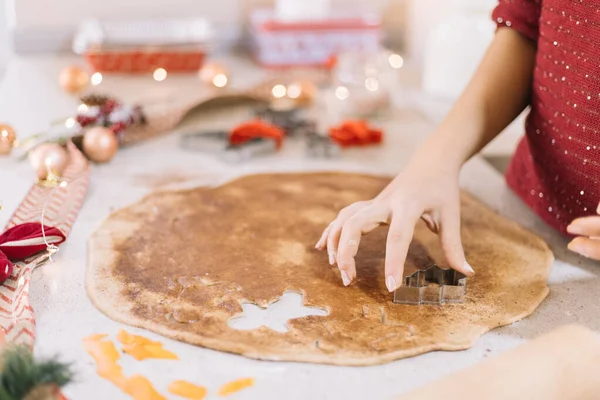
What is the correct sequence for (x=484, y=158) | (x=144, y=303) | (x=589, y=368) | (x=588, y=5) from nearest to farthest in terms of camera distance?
1. (x=589, y=368)
2. (x=144, y=303)
3. (x=588, y=5)
4. (x=484, y=158)

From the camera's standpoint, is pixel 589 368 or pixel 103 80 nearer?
pixel 589 368

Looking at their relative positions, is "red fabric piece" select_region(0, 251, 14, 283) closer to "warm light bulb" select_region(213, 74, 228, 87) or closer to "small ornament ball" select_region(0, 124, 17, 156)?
"small ornament ball" select_region(0, 124, 17, 156)

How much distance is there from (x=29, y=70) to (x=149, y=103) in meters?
0.37

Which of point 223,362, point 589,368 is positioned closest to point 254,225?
point 223,362

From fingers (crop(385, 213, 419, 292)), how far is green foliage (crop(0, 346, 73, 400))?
0.99 ft

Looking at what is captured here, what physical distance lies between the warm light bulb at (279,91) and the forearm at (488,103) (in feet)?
1.64

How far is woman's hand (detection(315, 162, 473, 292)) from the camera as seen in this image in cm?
69

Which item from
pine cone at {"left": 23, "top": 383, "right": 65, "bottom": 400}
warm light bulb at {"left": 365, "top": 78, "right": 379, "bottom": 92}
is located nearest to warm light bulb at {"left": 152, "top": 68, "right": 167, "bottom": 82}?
warm light bulb at {"left": 365, "top": 78, "right": 379, "bottom": 92}

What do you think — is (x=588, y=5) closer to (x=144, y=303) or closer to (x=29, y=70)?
(x=144, y=303)

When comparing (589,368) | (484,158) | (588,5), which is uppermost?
(588,5)

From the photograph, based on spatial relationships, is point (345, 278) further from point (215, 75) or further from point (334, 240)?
point (215, 75)

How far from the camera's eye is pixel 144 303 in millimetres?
682

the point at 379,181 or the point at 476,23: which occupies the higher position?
the point at 476,23

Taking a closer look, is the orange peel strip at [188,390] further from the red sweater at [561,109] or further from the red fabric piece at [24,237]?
the red sweater at [561,109]
